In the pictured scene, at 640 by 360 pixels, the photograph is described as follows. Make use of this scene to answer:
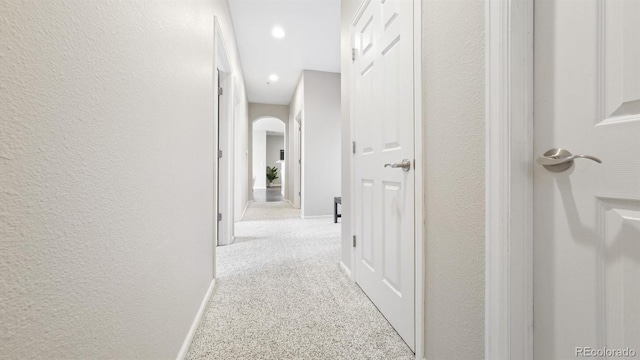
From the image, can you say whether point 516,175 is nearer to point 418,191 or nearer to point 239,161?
point 418,191

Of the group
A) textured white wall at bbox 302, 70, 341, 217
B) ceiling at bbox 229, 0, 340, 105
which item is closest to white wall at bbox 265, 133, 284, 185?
ceiling at bbox 229, 0, 340, 105

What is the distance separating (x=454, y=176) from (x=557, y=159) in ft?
1.01

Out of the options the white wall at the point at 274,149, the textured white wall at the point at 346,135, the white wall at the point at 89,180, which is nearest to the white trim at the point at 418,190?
the textured white wall at the point at 346,135

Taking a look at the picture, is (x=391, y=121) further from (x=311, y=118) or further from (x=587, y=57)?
(x=311, y=118)

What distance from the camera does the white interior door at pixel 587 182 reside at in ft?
1.82

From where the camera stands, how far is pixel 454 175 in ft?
3.07

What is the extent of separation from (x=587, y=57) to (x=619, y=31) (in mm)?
62

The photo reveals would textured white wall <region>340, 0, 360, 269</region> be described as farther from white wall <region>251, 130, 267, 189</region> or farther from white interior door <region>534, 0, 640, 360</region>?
white wall <region>251, 130, 267, 189</region>

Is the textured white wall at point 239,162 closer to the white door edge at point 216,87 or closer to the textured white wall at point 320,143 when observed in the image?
the white door edge at point 216,87

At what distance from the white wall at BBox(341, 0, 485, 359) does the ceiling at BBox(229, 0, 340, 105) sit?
8.04 ft

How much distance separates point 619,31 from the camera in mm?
565

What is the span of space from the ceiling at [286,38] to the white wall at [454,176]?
2.45 m

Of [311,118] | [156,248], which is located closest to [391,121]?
[156,248]

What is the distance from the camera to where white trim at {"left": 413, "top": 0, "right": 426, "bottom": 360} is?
1106 mm
